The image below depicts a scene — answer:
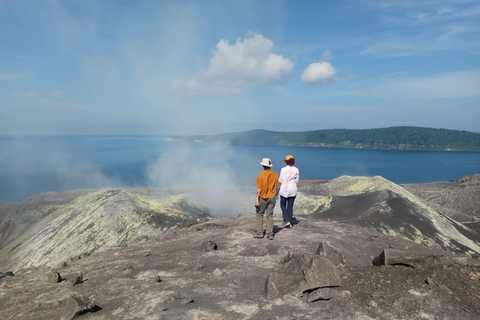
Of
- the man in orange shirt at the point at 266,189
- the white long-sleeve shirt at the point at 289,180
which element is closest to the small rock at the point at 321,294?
the man in orange shirt at the point at 266,189

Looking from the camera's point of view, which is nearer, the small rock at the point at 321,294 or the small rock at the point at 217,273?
the small rock at the point at 321,294

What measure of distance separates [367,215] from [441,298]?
14.7m

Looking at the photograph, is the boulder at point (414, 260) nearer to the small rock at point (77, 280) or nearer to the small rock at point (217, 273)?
the small rock at point (217, 273)

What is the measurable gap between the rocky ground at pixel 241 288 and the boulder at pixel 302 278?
0.03 metres

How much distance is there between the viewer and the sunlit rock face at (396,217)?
57.1 feet

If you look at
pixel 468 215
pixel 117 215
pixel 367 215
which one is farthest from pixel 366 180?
pixel 117 215

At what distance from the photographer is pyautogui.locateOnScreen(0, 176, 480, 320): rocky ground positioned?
5004 millimetres

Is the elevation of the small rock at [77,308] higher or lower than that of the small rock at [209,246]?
higher

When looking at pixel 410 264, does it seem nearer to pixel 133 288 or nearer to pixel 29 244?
pixel 133 288

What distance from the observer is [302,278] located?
5.73 meters

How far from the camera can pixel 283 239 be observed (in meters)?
9.47

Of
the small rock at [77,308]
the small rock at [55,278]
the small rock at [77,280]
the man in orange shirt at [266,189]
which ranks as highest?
the man in orange shirt at [266,189]

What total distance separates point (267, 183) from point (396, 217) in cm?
1375

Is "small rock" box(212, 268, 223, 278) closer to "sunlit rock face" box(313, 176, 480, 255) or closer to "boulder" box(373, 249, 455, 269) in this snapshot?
"boulder" box(373, 249, 455, 269)
